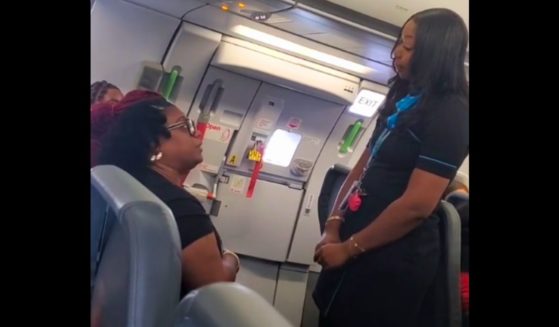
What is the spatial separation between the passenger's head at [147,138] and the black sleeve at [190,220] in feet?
0.21

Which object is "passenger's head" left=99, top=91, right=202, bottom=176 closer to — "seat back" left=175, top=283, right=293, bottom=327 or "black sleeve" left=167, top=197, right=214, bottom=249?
"black sleeve" left=167, top=197, right=214, bottom=249

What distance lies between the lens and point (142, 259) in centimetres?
74

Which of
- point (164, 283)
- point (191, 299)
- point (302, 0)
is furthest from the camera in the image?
point (302, 0)

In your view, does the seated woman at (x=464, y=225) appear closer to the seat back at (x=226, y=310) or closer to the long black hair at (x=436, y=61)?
the long black hair at (x=436, y=61)

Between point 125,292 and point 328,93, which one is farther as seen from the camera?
point 328,93

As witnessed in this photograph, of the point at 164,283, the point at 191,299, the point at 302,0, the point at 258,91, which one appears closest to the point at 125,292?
the point at 164,283

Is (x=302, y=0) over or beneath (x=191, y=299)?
over

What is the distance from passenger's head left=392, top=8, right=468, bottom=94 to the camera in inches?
31.0

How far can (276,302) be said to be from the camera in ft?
2.93

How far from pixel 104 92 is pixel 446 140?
603mm

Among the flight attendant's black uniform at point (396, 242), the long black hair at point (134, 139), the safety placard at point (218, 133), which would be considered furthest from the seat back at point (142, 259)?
the flight attendant's black uniform at point (396, 242)
